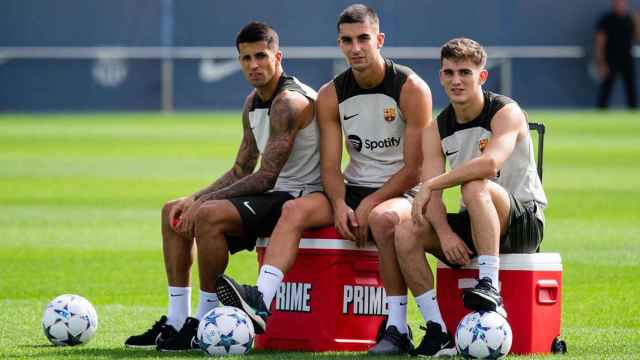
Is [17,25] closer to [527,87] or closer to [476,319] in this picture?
[527,87]

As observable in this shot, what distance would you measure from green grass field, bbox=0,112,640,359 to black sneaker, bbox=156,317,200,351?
0.66 feet

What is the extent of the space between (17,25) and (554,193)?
852 inches

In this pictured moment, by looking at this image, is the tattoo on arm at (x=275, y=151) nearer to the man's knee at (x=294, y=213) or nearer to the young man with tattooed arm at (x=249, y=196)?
the young man with tattooed arm at (x=249, y=196)

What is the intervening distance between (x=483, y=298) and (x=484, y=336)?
7.9 inches

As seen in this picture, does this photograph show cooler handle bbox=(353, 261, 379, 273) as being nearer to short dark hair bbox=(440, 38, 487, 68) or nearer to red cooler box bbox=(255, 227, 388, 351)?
red cooler box bbox=(255, 227, 388, 351)

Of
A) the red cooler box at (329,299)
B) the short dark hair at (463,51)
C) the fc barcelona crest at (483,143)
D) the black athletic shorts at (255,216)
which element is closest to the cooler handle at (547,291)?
the fc barcelona crest at (483,143)

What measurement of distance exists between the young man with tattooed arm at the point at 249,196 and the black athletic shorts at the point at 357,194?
0.63ft

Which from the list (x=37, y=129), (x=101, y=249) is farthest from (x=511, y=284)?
(x=37, y=129)

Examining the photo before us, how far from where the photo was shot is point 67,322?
860 centimetres

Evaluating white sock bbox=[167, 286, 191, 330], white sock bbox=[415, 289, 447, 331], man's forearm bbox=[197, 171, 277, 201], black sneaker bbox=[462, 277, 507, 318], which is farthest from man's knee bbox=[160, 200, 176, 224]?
black sneaker bbox=[462, 277, 507, 318]

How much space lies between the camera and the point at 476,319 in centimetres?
768

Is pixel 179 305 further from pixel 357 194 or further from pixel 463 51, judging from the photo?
pixel 463 51

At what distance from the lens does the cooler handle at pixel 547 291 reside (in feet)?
26.4

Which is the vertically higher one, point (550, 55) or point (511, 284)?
point (550, 55)
